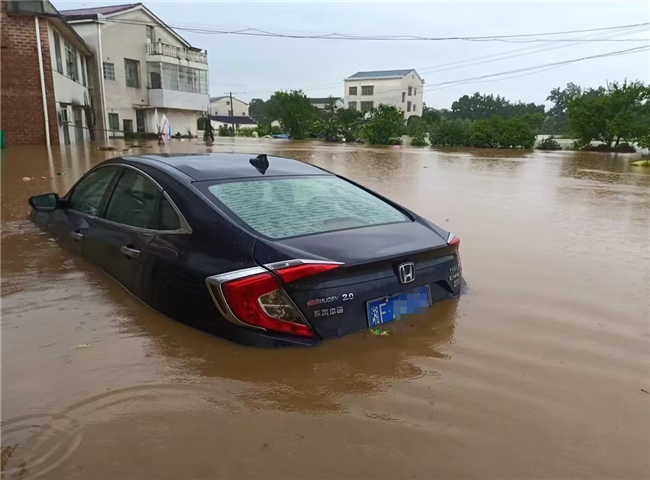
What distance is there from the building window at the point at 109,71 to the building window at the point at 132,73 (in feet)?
4.76

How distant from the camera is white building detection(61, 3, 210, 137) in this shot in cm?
3366

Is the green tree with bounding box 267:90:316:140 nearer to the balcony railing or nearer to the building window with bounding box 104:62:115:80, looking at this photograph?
the balcony railing

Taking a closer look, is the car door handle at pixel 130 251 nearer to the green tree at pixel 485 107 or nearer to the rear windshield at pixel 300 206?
the rear windshield at pixel 300 206

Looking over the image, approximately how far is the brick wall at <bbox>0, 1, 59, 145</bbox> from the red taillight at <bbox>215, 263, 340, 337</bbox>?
69.3 feet

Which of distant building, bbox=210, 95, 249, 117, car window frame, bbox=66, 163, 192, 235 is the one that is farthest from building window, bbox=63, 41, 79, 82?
distant building, bbox=210, 95, 249, 117

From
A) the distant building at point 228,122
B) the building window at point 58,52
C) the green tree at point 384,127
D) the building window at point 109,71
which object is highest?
the building window at point 109,71

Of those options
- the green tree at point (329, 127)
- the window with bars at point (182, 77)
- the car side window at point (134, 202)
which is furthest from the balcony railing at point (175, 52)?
the car side window at point (134, 202)

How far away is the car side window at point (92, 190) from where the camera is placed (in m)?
4.28

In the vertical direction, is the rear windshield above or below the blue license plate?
above

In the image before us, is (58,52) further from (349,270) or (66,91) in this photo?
(349,270)

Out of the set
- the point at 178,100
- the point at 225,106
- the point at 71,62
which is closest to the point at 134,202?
the point at 71,62

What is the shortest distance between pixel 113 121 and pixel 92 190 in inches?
1352

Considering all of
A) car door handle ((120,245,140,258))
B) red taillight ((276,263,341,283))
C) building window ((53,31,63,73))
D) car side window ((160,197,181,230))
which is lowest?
car door handle ((120,245,140,258))

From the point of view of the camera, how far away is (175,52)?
39438 mm
